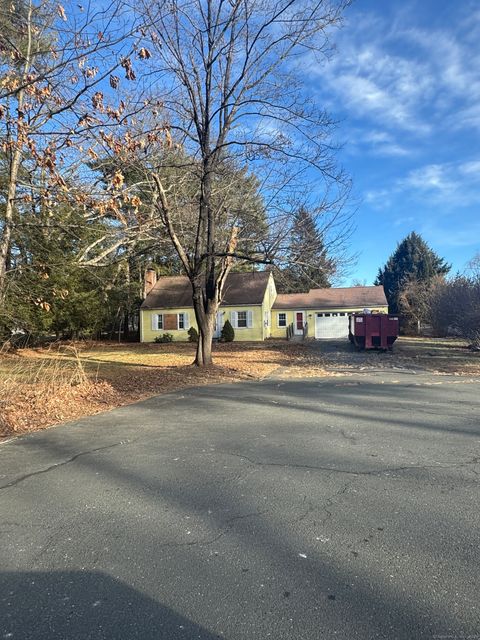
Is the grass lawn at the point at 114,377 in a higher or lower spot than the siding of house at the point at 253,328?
lower

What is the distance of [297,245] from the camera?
14906 mm

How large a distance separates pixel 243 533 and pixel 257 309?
30.2 m

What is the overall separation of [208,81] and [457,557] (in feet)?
49.3

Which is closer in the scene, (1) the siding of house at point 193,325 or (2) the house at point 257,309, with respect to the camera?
(1) the siding of house at point 193,325

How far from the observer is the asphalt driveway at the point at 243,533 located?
250 cm

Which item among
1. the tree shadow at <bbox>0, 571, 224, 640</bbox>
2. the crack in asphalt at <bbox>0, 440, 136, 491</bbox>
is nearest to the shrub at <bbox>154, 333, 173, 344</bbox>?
the crack in asphalt at <bbox>0, 440, 136, 491</bbox>

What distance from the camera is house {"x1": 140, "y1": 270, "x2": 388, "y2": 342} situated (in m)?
33.8

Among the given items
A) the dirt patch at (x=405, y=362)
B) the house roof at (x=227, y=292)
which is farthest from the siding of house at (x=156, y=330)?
the dirt patch at (x=405, y=362)

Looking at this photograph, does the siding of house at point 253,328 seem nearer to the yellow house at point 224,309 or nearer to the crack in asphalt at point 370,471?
the yellow house at point 224,309

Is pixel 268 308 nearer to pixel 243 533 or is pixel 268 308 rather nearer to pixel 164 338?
pixel 164 338

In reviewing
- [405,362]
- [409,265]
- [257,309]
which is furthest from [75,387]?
[409,265]

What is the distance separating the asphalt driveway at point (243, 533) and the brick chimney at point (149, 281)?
30763 millimetres

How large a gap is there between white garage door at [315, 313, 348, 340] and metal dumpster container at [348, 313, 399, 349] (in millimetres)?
12574

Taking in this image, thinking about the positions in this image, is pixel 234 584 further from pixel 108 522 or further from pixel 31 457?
pixel 31 457
